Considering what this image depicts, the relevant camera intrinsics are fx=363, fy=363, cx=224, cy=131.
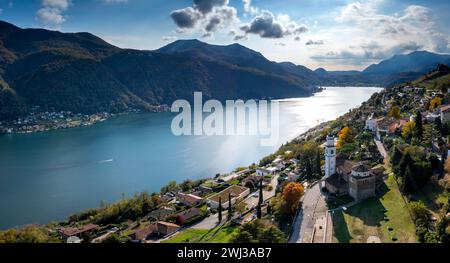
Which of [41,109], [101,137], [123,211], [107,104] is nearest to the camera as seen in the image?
[123,211]

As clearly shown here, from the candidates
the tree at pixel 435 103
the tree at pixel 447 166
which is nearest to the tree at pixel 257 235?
the tree at pixel 447 166

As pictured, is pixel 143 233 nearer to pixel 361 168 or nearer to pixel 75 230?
pixel 75 230

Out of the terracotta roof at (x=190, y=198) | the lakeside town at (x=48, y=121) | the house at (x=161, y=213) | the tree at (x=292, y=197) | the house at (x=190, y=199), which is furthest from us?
the lakeside town at (x=48, y=121)

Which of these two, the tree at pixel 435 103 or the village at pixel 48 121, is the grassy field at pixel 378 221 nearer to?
the tree at pixel 435 103

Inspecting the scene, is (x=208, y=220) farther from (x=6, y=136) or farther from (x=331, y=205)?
(x=6, y=136)

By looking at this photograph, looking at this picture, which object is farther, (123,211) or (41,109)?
(41,109)

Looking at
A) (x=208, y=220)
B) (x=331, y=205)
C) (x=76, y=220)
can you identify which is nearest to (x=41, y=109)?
(x=76, y=220)

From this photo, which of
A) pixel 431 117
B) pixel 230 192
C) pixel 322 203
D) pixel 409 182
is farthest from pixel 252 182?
pixel 431 117
